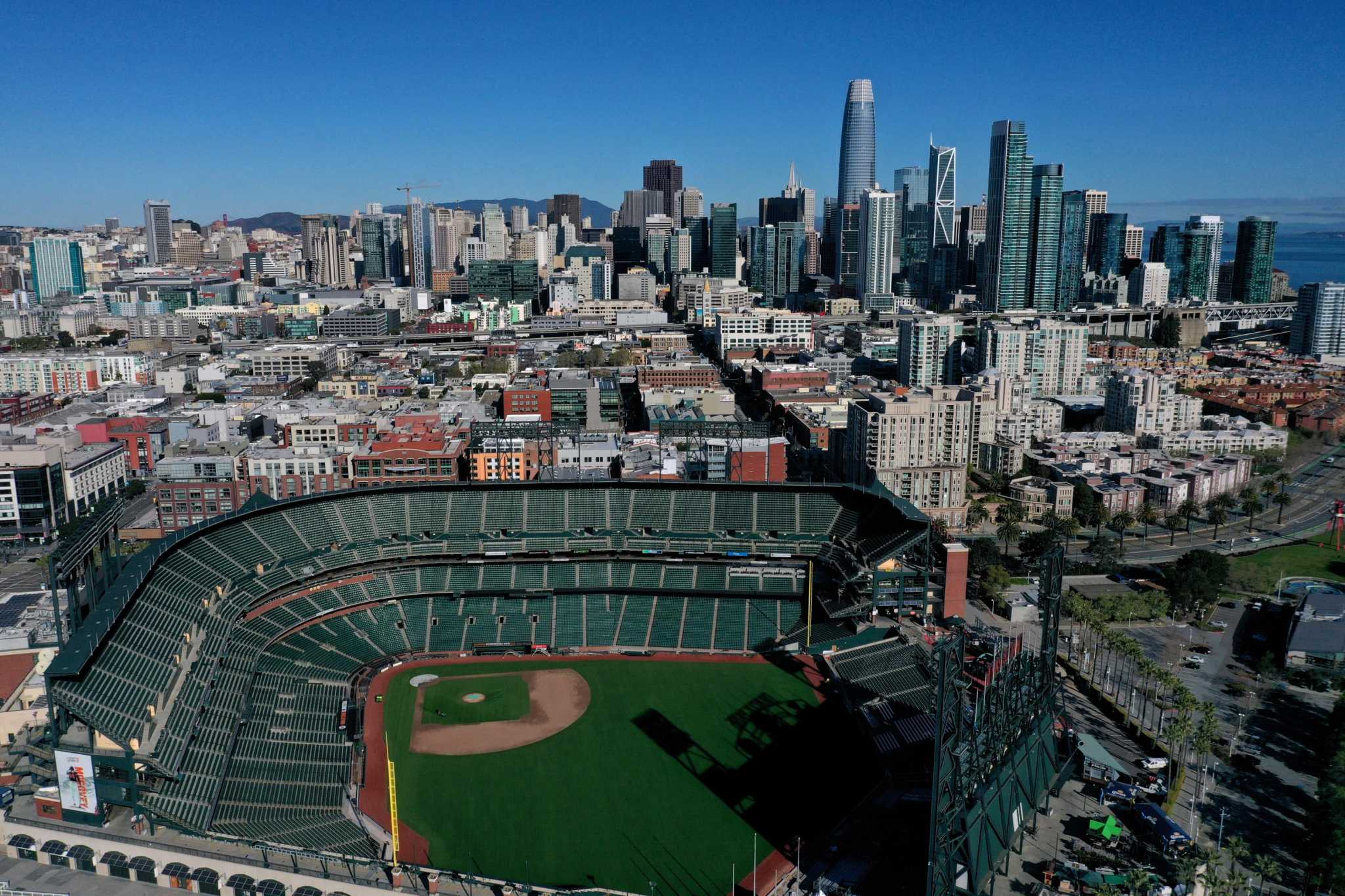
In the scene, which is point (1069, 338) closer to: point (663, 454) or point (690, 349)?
point (690, 349)

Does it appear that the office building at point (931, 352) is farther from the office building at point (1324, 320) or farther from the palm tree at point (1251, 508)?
the office building at point (1324, 320)

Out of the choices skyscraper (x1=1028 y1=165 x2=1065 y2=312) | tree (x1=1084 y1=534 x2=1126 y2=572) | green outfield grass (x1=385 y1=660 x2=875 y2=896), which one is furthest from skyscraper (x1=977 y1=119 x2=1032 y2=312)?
green outfield grass (x1=385 y1=660 x2=875 y2=896)

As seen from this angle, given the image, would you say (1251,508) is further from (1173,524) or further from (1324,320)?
(1324,320)

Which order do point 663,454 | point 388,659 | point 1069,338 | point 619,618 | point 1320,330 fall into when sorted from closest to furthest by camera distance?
point 388,659 < point 619,618 < point 663,454 < point 1069,338 < point 1320,330

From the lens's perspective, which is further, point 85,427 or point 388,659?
point 85,427

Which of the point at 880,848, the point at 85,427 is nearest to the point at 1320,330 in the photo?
the point at 880,848

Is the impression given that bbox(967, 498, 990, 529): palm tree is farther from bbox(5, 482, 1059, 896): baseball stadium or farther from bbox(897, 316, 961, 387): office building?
bbox(897, 316, 961, 387): office building
